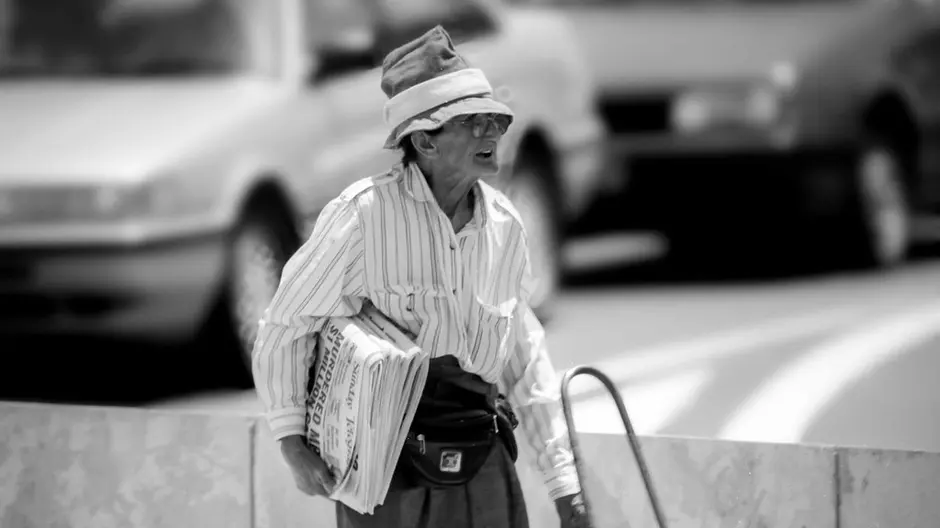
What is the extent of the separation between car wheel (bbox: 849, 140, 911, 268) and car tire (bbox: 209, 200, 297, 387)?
432 cm

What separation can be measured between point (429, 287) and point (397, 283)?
0.06 meters

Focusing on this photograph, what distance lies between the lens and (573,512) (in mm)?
3924

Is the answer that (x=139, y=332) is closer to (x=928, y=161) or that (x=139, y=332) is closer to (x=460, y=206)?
(x=460, y=206)

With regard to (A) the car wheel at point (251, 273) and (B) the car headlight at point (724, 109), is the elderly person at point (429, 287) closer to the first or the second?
(A) the car wheel at point (251, 273)

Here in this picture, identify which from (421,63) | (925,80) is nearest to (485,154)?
(421,63)

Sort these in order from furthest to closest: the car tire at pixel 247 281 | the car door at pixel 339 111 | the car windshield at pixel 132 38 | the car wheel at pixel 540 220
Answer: the car wheel at pixel 540 220, the car windshield at pixel 132 38, the car door at pixel 339 111, the car tire at pixel 247 281

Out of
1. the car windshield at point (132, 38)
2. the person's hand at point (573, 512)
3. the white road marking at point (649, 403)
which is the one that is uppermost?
the car windshield at point (132, 38)

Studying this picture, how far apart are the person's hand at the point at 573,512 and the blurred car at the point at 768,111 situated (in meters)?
7.14

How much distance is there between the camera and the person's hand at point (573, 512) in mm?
3916

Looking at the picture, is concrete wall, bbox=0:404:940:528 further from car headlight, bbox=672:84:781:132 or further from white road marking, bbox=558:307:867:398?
car headlight, bbox=672:84:781:132

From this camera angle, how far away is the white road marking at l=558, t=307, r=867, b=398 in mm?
8742

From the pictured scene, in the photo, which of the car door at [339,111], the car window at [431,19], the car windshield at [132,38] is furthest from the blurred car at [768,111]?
the car windshield at [132,38]

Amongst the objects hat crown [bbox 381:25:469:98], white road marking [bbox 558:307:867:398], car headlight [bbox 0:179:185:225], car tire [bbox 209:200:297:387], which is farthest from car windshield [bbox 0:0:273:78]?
hat crown [bbox 381:25:469:98]

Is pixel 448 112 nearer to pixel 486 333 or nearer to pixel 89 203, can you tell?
pixel 486 333
